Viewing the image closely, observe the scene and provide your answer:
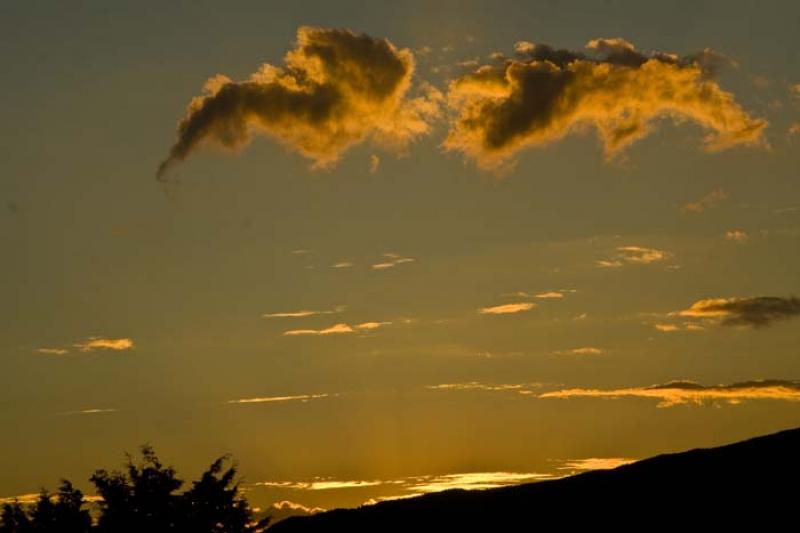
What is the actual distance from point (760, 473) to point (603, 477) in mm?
9784

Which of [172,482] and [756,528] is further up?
[172,482]

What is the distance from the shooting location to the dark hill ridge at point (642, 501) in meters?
70.0

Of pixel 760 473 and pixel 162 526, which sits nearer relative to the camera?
pixel 760 473

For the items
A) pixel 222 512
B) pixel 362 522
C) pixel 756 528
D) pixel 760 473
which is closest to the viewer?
pixel 756 528

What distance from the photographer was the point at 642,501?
74562 mm

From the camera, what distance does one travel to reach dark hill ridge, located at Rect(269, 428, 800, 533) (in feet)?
230

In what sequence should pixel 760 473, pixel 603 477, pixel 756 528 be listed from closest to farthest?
pixel 756 528 < pixel 760 473 < pixel 603 477

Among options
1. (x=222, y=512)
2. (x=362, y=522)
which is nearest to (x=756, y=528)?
(x=362, y=522)

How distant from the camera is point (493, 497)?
276 ft

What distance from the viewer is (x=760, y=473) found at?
238ft

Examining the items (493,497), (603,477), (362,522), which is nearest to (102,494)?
(362,522)

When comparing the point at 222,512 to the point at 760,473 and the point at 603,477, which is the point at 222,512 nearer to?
the point at 603,477

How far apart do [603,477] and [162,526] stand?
3528cm

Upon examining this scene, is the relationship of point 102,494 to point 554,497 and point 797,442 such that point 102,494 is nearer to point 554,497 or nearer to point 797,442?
point 554,497
